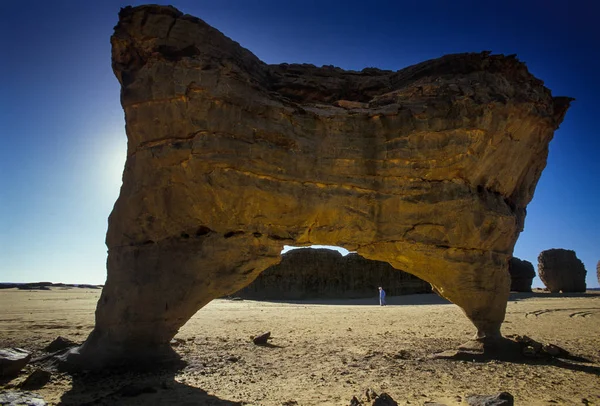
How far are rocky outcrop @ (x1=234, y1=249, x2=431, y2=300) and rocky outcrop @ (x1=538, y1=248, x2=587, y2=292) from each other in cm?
1139

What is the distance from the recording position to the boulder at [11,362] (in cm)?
625

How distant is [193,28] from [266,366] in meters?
6.96

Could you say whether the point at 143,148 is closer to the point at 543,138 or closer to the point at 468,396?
the point at 468,396

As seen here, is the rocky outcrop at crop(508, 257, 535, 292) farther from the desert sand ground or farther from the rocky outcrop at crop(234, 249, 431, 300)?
the desert sand ground

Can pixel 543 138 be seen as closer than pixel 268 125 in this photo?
No

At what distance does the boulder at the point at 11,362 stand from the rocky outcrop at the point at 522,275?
3553cm

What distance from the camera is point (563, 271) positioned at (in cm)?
3266

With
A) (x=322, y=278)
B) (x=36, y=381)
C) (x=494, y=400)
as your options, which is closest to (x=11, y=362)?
(x=36, y=381)

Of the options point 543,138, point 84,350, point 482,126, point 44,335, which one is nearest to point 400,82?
point 482,126

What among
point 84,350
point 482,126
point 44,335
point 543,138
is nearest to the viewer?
point 84,350

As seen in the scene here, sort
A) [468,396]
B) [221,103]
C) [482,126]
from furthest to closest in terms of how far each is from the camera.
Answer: [482,126] < [221,103] < [468,396]

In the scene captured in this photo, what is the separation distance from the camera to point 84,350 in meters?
6.88

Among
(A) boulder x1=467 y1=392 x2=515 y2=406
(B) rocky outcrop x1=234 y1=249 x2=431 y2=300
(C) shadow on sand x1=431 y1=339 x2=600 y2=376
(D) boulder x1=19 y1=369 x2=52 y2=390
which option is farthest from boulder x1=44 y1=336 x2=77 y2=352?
(B) rocky outcrop x1=234 y1=249 x2=431 y2=300

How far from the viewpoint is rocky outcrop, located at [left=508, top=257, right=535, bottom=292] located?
3312cm
